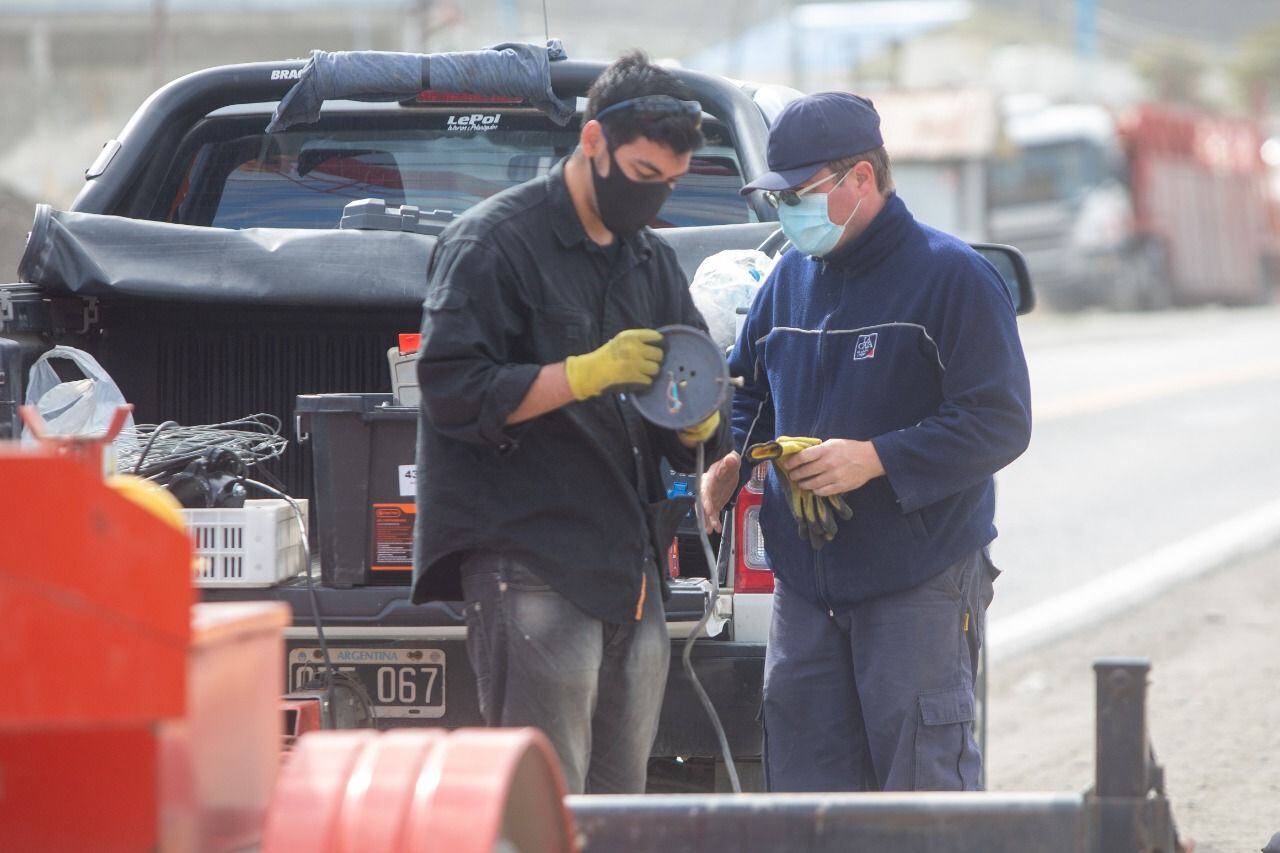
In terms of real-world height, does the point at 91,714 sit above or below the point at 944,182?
below

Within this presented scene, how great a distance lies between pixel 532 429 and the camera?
3.54m

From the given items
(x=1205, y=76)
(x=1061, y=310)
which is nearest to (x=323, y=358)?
(x=1061, y=310)

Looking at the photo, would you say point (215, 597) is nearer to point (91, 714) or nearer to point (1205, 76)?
point (91, 714)

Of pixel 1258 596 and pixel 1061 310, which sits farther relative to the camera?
pixel 1061 310

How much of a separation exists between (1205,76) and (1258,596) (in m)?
66.4

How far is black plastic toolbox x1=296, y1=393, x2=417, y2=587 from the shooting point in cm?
421

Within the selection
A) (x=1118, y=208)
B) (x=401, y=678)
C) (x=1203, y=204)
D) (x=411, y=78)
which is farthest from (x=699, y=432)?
(x=1203, y=204)

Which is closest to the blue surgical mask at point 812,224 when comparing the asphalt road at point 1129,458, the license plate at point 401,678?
the license plate at point 401,678

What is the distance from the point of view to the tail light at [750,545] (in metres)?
4.42

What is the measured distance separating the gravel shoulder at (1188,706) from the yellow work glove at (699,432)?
80.5 inches

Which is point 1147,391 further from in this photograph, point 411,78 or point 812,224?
point 812,224

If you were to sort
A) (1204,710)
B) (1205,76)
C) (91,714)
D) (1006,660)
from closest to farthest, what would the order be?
1. (91,714)
2. (1204,710)
3. (1006,660)
4. (1205,76)

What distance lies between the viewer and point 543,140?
225 inches

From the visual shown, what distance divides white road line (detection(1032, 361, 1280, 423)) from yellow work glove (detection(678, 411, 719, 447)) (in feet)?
49.1
